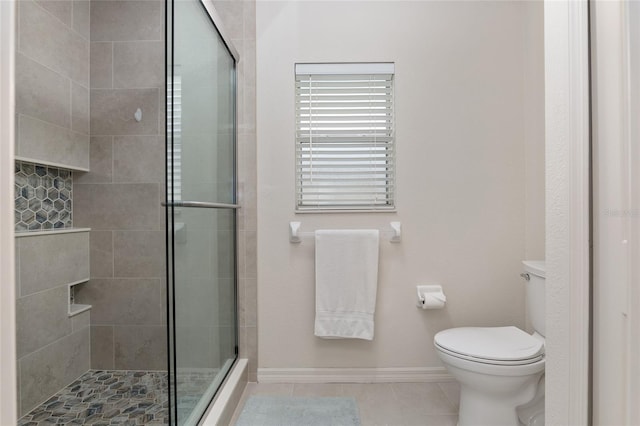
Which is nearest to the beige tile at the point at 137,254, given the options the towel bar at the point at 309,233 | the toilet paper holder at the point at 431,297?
the towel bar at the point at 309,233

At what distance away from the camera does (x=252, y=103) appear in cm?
197

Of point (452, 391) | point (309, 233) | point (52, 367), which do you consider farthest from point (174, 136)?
point (452, 391)

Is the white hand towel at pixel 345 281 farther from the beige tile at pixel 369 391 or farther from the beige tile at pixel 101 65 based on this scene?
the beige tile at pixel 101 65

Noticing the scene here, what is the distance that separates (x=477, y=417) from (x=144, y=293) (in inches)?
71.7

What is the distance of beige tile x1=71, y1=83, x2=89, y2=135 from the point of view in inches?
74.5

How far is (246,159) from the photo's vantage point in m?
1.97

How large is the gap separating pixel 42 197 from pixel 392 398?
2068 mm

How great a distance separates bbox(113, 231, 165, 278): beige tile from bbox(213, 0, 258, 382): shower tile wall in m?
0.51

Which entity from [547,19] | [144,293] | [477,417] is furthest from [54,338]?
[547,19]

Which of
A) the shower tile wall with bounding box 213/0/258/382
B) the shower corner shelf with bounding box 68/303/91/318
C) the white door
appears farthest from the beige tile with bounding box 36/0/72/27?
the white door

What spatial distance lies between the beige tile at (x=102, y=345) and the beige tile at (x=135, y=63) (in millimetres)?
1405

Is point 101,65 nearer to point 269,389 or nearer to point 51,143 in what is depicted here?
point 51,143

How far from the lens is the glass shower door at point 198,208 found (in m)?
1.13

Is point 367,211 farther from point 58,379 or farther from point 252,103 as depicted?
point 58,379
